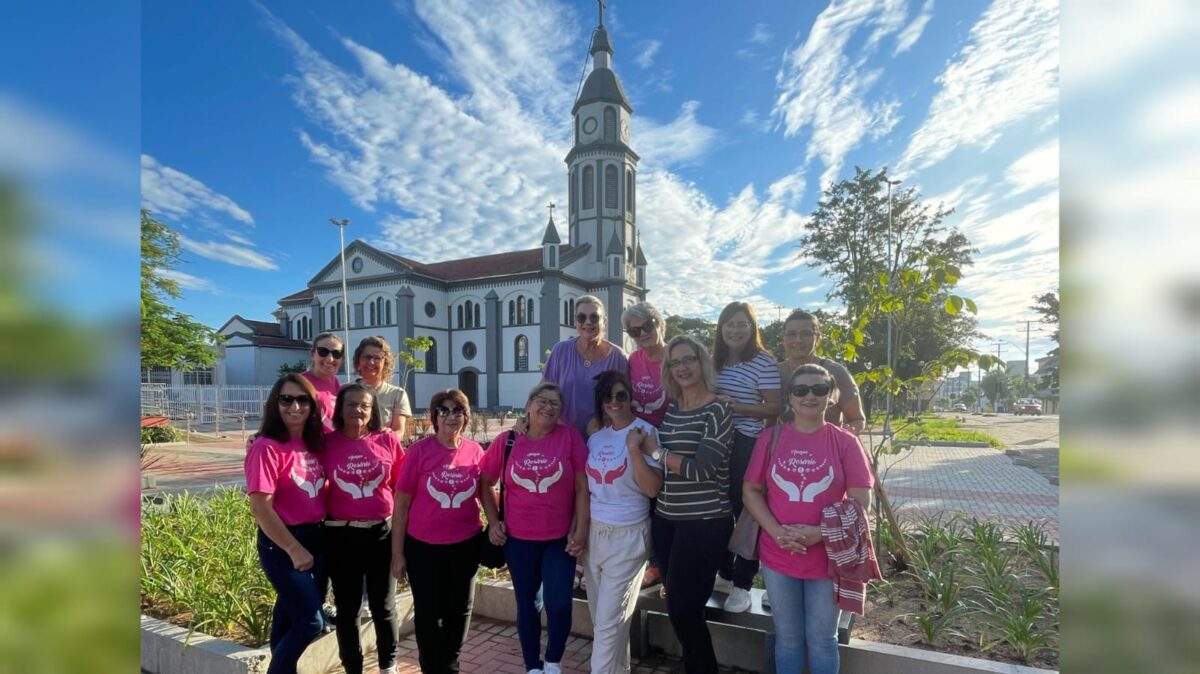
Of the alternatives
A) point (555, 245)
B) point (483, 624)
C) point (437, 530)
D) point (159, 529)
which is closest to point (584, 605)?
point (483, 624)

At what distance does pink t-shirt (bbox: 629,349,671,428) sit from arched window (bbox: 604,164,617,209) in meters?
43.2

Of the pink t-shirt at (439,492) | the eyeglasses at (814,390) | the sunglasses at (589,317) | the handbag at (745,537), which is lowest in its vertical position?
the handbag at (745,537)

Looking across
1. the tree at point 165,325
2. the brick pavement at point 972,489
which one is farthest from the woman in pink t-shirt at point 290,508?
the tree at point 165,325

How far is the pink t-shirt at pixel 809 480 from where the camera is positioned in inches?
112

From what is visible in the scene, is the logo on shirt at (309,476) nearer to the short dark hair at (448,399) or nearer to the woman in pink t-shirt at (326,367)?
the woman in pink t-shirt at (326,367)

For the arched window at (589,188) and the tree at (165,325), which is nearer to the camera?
the tree at (165,325)

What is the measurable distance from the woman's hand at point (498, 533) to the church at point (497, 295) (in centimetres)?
3660

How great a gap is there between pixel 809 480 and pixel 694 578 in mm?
805

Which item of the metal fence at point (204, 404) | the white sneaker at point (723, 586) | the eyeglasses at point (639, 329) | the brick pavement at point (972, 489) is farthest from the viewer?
the metal fence at point (204, 404)

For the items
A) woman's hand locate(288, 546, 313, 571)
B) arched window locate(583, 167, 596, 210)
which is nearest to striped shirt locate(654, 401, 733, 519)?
woman's hand locate(288, 546, 313, 571)

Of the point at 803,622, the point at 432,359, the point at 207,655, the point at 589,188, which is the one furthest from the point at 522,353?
the point at 803,622

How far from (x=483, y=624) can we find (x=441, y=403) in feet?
6.86

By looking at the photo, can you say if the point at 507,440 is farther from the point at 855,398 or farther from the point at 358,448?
the point at 855,398

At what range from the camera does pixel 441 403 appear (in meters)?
3.39
